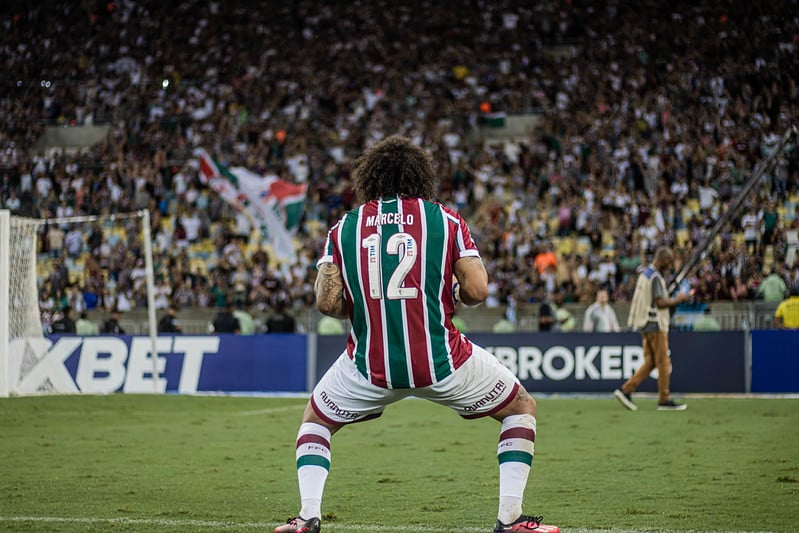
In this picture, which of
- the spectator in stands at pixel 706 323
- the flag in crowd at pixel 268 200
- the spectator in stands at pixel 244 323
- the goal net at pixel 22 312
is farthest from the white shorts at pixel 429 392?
the flag in crowd at pixel 268 200

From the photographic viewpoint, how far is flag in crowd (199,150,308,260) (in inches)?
1082

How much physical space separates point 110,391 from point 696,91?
18.3 meters

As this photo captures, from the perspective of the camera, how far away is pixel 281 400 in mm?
18672

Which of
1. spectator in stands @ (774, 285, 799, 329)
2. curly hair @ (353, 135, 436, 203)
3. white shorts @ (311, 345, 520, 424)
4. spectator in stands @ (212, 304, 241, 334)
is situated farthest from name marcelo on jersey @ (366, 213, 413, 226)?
spectator in stands @ (212, 304, 241, 334)

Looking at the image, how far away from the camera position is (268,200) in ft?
91.2

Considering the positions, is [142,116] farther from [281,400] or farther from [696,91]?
[281,400]

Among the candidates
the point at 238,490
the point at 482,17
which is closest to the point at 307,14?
the point at 482,17

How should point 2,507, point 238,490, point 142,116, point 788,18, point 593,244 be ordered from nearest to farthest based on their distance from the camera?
point 2,507 → point 238,490 → point 593,244 → point 788,18 → point 142,116

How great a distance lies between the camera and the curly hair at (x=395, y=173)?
18.8ft

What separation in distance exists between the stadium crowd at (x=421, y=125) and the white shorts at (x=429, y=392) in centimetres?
1524

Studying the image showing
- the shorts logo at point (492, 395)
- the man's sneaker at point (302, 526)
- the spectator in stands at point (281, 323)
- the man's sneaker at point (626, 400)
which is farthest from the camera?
the spectator in stands at point (281, 323)

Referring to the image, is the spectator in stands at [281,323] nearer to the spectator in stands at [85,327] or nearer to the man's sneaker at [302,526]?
the spectator in stands at [85,327]

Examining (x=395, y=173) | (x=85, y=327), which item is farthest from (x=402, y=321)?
(x=85, y=327)

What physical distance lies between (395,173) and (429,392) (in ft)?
3.74
